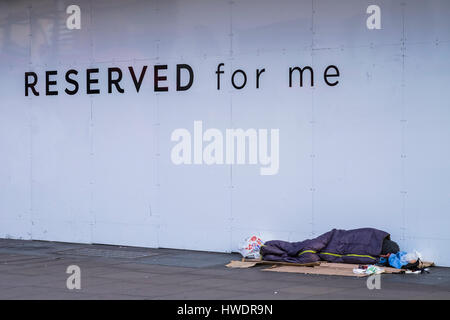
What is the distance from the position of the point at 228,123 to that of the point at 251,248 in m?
2.13

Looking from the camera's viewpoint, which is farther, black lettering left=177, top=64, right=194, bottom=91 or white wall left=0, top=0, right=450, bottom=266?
black lettering left=177, top=64, right=194, bottom=91

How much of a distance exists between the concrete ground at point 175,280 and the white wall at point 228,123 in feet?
3.29

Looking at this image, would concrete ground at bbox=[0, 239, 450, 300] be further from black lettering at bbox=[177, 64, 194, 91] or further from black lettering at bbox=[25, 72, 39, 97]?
black lettering at bbox=[25, 72, 39, 97]

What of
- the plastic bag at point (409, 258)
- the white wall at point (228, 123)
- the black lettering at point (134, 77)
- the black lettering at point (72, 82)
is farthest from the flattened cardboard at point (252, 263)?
the black lettering at point (72, 82)

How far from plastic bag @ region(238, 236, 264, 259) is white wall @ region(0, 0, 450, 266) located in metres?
0.40

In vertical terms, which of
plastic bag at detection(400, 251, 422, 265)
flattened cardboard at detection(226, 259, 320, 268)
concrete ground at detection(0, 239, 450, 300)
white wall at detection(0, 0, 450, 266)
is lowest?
concrete ground at detection(0, 239, 450, 300)

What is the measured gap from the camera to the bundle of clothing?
11586 mm

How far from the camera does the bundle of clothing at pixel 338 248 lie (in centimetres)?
1159

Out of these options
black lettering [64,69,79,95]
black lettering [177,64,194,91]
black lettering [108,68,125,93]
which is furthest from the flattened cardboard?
black lettering [64,69,79,95]

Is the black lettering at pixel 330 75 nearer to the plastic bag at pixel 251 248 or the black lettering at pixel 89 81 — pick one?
the plastic bag at pixel 251 248

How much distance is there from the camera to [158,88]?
13.9 metres

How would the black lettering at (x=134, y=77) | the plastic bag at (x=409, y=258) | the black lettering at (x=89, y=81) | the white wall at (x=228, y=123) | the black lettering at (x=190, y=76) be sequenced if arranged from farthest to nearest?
the black lettering at (x=89, y=81)
the black lettering at (x=134, y=77)
the black lettering at (x=190, y=76)
the white wall at (x=228, y=123)
the plastic bag at (x=409, y=258)
